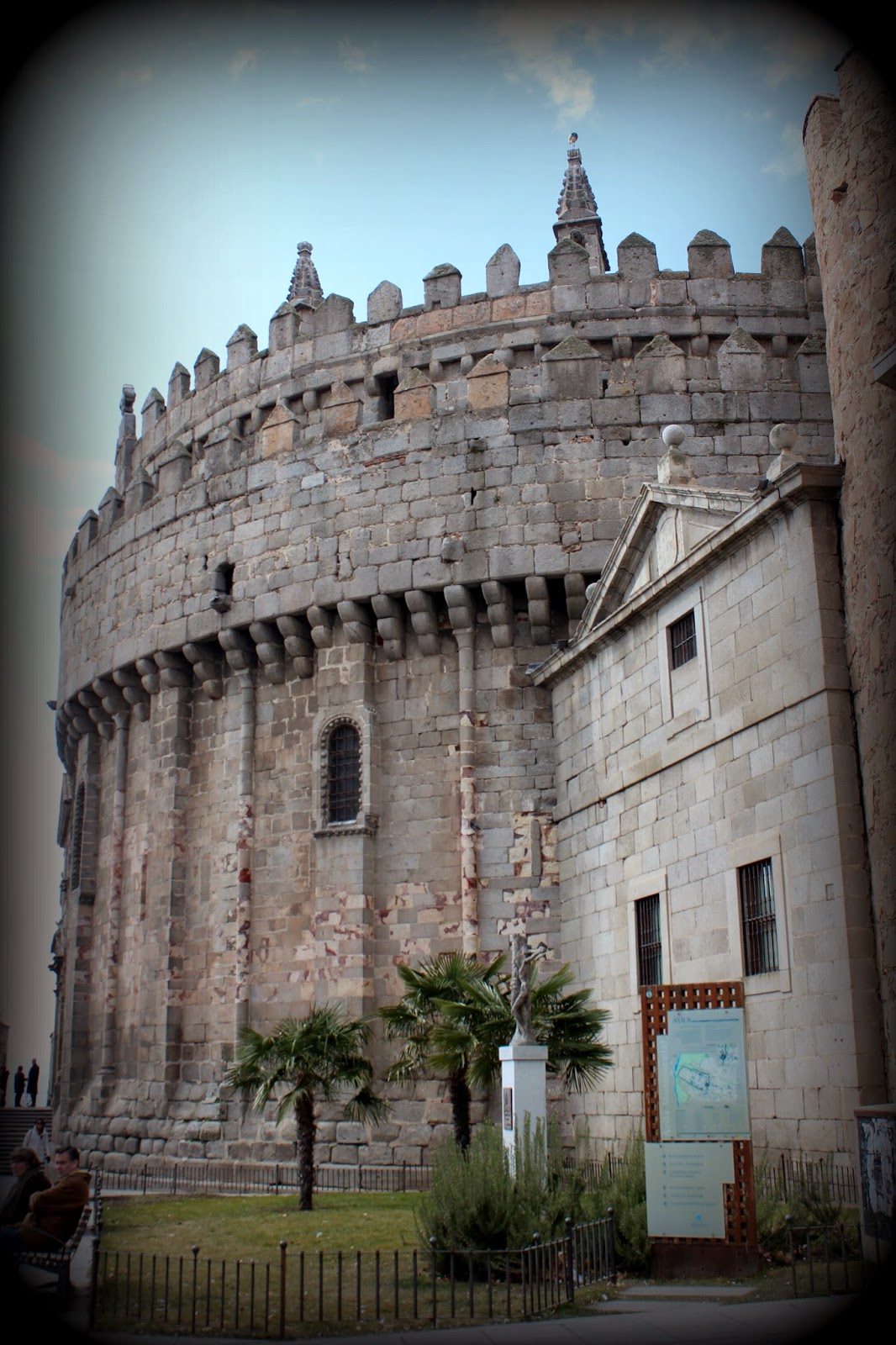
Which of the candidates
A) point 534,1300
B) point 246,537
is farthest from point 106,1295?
point 246,537

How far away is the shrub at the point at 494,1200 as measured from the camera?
10.8 metres

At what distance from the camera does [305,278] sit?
1738 inches

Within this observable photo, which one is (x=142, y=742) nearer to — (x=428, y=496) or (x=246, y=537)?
(x=246, y=537)

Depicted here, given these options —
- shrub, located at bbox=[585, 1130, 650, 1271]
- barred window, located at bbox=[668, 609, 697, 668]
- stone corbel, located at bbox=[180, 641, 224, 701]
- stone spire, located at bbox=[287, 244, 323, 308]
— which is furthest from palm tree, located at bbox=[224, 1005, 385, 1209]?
stone spire, located at bbox=[287, 244, 323, 308]

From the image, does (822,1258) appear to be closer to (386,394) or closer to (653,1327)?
(653,1327)

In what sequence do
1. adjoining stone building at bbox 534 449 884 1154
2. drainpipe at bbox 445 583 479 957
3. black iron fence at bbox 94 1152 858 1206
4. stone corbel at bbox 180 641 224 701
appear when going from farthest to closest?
stone corbel at bbox 180 641 224 701
drainpipe at bbox 445 583 479 957
black iron fence at bbox 94 1152 858 1206
adjoining stone building at bbox 534 449 884 1154

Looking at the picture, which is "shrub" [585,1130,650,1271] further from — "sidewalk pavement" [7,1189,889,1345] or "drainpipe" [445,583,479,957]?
A: "drainpipe" [445,583,479,957]

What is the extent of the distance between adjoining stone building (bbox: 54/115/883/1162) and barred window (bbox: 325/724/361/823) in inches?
1.9

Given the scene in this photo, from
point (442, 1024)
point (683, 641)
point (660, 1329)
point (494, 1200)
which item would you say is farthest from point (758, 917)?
Result: point (660, 1329)

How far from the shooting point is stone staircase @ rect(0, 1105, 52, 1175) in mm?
30831

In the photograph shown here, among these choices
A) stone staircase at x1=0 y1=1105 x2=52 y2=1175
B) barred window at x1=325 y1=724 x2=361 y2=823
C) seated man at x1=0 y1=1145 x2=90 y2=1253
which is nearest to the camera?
seated man at x1=0 y1=1145 x2=90 y2=1253

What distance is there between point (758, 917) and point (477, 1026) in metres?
3.20

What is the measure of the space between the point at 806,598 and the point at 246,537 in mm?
11468

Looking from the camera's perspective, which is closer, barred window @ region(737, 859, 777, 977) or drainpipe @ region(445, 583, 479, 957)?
barred window @ region(737, 859, 777, 977)
